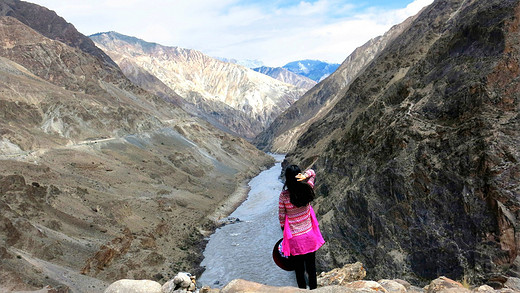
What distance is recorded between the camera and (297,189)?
20.3 feet

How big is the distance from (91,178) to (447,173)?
34.6 metres

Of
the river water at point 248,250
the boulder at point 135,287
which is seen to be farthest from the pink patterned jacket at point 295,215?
the river water at point 248,250

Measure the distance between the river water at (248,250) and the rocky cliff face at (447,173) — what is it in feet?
16.5

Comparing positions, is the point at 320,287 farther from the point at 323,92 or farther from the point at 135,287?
the point at 323,92

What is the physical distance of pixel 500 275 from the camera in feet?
44.0

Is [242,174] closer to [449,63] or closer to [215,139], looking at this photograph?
[215,139]

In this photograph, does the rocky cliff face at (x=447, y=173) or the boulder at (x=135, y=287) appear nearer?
the boulder at (x=135, y=287)

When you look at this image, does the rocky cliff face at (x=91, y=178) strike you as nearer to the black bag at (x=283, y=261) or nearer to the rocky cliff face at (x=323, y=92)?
the black bag at (x=283, y=261)

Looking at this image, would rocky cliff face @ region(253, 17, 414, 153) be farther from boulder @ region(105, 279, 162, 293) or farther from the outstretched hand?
the outstretched hand

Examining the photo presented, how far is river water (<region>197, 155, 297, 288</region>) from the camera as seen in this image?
25.4 meters

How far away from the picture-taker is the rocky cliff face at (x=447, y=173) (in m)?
15.0

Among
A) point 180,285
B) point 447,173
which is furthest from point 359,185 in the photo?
point 180,285

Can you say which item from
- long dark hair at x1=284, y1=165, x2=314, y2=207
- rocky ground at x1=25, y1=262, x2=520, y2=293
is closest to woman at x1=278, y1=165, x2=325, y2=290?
long dark hair at x1=284, y1=165, x2=314, y2=207

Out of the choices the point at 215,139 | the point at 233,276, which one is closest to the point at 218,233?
the point at 233,276
